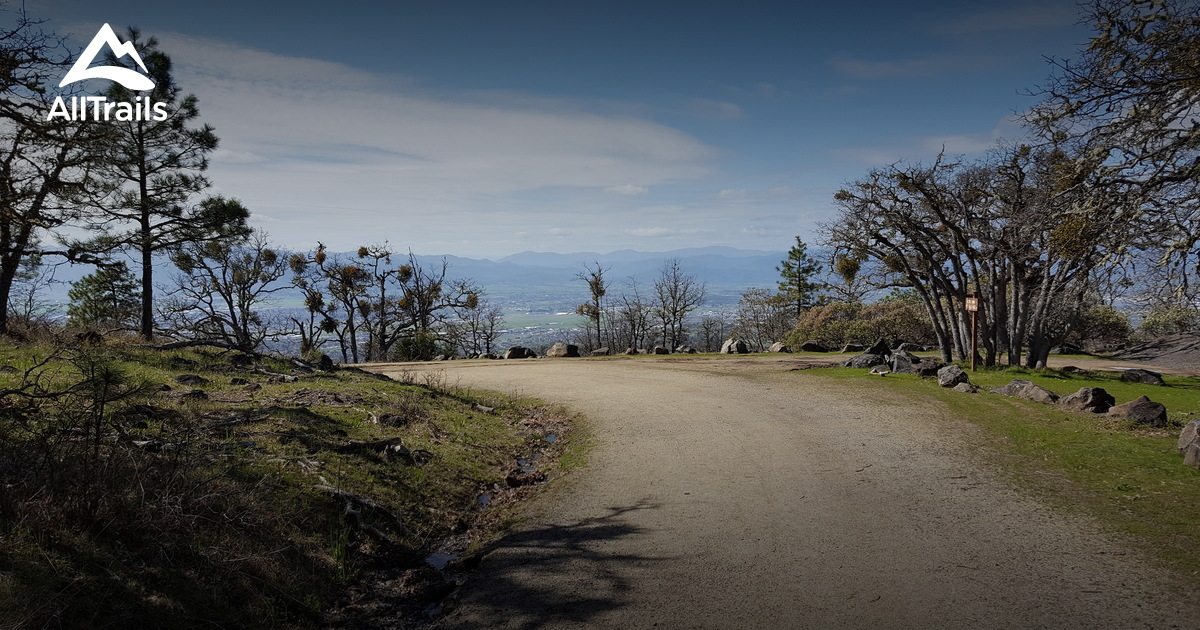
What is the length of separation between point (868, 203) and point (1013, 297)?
5203mm

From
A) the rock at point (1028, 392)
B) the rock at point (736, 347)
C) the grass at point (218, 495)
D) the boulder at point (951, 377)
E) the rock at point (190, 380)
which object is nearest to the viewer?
the grass at point (218, 495)

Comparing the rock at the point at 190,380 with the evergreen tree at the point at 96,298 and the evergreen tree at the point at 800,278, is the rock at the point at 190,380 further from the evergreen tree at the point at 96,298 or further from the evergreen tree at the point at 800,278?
the evergreen tree at the point at 800,278

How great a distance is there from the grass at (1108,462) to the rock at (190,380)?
14.0 m

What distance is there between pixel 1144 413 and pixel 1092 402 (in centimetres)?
96

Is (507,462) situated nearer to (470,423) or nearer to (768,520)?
(470,423)

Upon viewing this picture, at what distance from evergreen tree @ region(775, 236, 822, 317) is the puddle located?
4964 centimetres

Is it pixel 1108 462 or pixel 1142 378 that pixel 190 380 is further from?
pixel 1142 378

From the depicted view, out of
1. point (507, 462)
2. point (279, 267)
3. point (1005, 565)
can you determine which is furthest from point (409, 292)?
point (1005, 565)

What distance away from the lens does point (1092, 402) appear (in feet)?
36.2

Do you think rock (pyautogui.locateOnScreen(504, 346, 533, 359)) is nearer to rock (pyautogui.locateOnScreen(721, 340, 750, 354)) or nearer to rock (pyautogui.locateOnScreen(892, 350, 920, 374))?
rock (pyautogui.locateOnScreen(721, 340, 750, 354))

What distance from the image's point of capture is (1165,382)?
15648mm

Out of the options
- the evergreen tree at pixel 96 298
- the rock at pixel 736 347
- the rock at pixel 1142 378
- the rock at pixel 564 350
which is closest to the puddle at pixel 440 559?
the rock at pixel 1142 378

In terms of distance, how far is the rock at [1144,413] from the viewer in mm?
9984

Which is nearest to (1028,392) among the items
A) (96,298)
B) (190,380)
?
(190,380)
